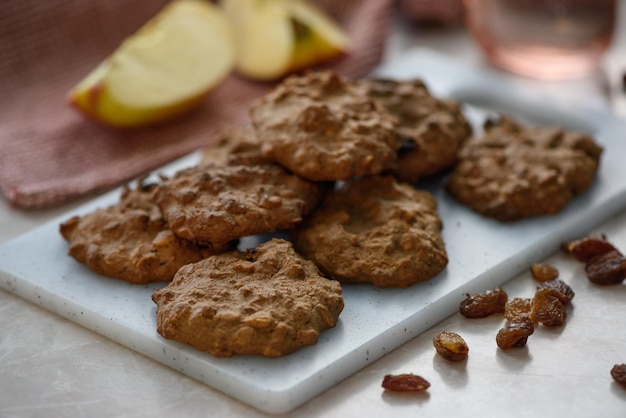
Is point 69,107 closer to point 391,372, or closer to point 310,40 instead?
point 310,40

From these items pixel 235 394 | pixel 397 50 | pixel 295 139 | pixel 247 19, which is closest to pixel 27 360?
pixel 235 394

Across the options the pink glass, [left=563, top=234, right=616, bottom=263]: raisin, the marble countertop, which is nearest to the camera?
the marble countertop

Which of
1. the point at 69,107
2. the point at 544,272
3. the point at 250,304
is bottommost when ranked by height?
the point at 69,107

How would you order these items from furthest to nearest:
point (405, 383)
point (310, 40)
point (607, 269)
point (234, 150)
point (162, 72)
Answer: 1. point (310, 40)
2. point (162, 72)
3. point (234, 150)
4. point (607, 269)
5. point (405, 383)

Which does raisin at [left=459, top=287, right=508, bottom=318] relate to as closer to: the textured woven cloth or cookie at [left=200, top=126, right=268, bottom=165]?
cookie at [left=200, top=126, right=268, bottom=165]

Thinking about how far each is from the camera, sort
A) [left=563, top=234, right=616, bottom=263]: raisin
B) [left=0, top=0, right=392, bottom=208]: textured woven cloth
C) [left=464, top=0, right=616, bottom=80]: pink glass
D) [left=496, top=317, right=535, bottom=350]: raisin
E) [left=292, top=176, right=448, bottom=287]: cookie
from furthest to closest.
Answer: [left=464, top=0, right=616, bottom=80]: pink glass → [left=0, top=0, right=392, bottom=208]: textured woven cloth → [left=563, top=234, right=616, bottom=263]: raisin → [left=292, top=176, right=448, bottom=287]: cookie → [left=496, top=317, right=535, bottom=350]: raisin

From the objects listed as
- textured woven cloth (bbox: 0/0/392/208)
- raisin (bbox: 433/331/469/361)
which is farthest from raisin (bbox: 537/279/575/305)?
textured woven cloth (bbox: 0/0/392/208)

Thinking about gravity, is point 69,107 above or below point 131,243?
below

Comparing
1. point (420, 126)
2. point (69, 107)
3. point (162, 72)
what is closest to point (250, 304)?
point (420, 126)
